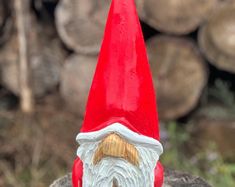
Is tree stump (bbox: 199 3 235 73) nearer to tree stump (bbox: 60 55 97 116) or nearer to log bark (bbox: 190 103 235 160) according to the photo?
log bark (bbox: 190 103 235 160)

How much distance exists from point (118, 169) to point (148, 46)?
1214 millimetres

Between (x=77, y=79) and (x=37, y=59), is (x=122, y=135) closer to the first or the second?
(x=77, y=79)

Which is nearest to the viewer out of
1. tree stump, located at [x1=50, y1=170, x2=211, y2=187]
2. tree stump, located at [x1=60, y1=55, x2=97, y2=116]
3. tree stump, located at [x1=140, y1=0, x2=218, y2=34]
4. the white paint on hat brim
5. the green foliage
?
the white paint on hat brim

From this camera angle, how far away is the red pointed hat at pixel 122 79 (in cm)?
134

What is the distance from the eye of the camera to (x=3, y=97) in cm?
280

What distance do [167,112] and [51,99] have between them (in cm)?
49

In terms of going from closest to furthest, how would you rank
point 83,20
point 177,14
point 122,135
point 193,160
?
point 122,135 < point 177,14 < point 83,20 < point 193,160

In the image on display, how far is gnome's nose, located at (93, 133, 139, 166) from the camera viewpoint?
1319mm

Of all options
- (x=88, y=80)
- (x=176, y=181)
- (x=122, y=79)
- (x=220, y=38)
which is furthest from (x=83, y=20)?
(x=122, y=79)

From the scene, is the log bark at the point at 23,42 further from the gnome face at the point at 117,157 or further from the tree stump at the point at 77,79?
the gnome face at the point at 117,157

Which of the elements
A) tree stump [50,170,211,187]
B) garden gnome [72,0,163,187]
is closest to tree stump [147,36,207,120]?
tree stump [50,170,211,187]

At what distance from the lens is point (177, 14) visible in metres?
2.36

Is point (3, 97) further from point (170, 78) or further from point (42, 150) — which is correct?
point (170, 78)

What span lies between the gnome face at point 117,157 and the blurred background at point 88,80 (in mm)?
1033
